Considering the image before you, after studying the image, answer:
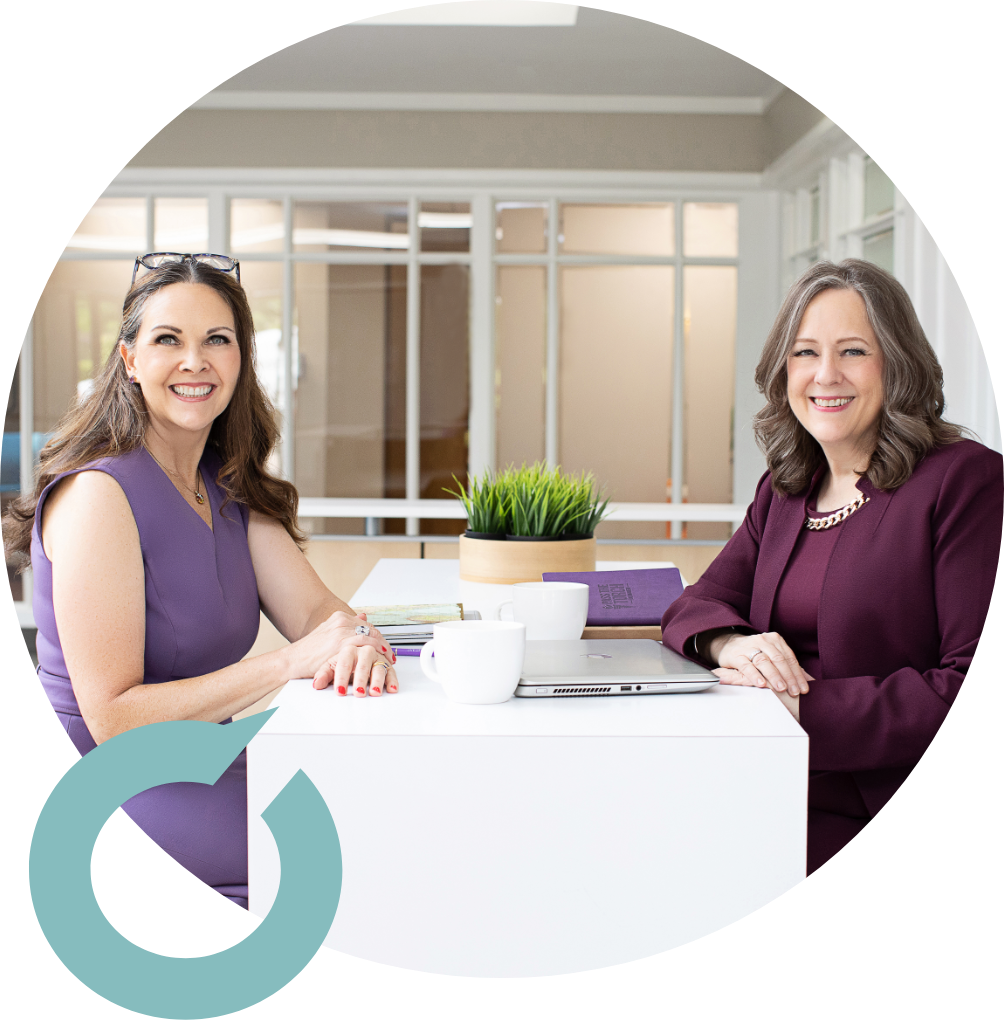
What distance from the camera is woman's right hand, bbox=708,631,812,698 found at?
1223 mm

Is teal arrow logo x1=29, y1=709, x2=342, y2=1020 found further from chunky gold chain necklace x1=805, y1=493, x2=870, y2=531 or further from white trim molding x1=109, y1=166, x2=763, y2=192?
white trim molding x1=109, y1=166, x2=763, y2=192

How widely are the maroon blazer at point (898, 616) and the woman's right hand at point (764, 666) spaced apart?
0.03 m

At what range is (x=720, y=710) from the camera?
1089mm

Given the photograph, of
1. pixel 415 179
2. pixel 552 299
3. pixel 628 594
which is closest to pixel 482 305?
pixel 552 299

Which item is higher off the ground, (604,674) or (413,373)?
(413,373)

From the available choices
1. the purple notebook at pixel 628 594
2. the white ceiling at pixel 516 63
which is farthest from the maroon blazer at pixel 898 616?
the white ceiling at pixel 516 63

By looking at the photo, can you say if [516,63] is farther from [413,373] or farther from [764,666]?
[764,666]

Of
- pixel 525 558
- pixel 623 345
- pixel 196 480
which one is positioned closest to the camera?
pixel 196 480

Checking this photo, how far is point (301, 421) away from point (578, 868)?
4.43m

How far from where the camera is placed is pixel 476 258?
4926mm

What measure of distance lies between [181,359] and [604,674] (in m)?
0.87

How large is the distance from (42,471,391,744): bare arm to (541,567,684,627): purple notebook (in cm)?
59

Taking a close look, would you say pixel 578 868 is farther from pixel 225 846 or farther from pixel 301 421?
pixel 301 421

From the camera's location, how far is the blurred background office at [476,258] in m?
4.71
